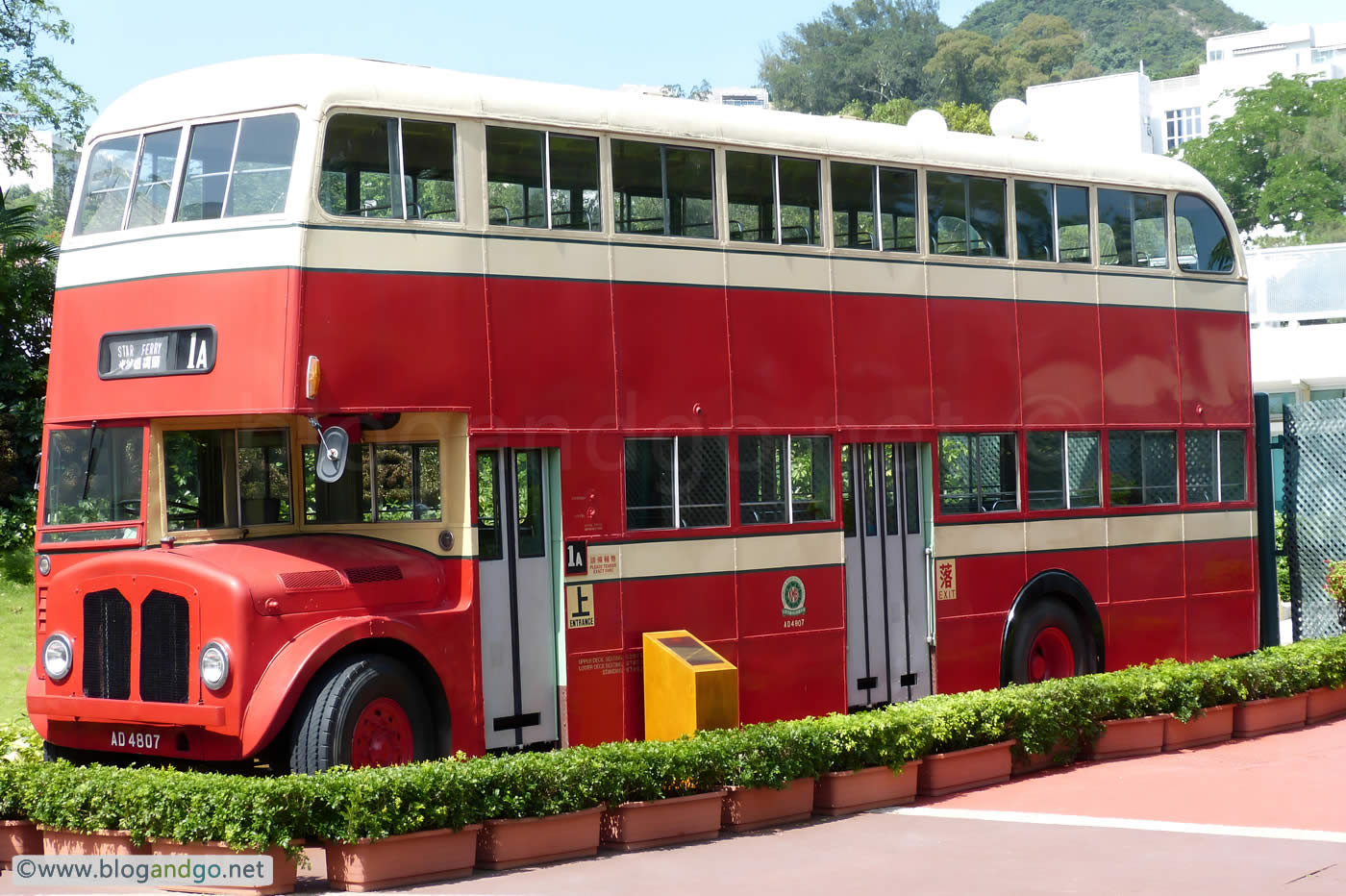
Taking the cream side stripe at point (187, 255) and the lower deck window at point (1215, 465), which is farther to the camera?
the lower deck window at point (1215, 465)

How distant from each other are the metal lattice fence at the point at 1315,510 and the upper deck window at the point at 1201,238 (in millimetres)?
2671

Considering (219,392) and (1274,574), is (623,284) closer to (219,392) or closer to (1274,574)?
(219,392)

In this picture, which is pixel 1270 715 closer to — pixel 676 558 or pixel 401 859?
pixel 676 558

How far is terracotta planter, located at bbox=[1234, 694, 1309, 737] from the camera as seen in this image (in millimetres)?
13508

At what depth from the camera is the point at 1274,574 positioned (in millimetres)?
17094

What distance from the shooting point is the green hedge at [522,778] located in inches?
329

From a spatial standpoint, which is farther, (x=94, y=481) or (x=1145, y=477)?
(x=1145, y=477)

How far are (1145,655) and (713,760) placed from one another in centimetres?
659

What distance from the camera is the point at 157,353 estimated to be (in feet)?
32.5

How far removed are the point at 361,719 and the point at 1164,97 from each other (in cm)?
8383

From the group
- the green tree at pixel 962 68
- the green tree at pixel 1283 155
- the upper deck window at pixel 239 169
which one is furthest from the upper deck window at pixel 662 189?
the green tree at pixel 962 68

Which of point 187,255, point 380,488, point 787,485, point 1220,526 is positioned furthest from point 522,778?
point 1220,526

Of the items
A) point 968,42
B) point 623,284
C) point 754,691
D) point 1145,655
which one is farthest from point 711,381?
point 968,42

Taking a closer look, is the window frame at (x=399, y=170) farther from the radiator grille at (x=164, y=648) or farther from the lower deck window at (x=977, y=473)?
the lower deck window at (x=977, y=473)
